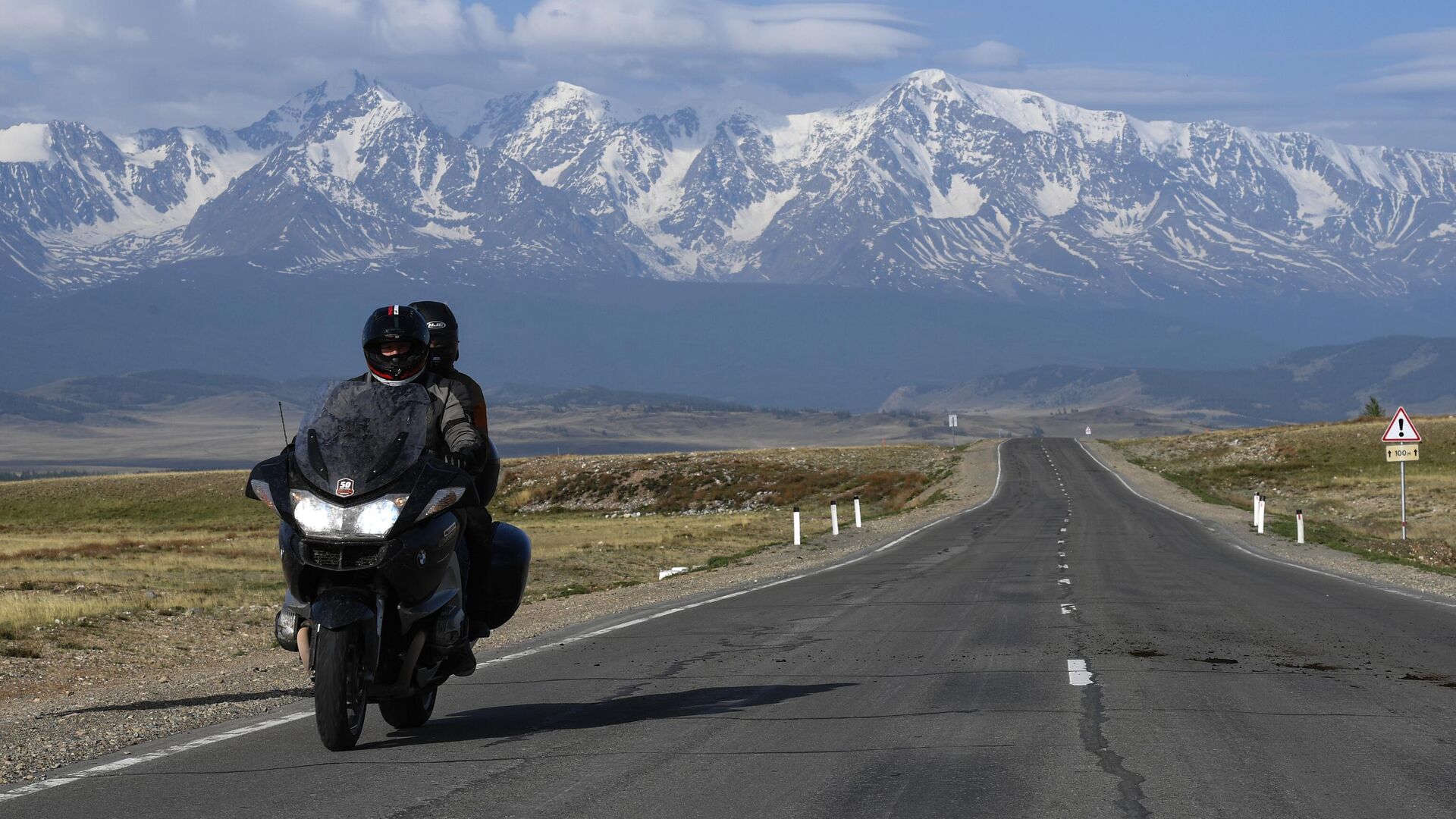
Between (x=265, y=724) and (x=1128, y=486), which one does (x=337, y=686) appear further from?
(x=1128, y=486)

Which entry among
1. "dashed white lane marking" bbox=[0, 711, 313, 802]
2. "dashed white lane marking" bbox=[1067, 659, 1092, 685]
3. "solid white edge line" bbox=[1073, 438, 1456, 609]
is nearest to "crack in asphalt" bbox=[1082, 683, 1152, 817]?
"dashed white lane marking" bbox=[1067, 659, 1092, 685]

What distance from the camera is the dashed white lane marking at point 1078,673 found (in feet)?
40.8

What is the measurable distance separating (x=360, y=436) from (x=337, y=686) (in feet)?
4.60

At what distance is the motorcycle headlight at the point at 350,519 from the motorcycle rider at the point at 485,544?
0.93 meters

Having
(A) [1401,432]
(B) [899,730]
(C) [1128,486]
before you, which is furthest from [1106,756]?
(C) [1128,486]

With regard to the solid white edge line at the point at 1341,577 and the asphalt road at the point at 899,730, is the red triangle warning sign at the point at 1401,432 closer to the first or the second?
the solid white edge line at the point at 1341,577

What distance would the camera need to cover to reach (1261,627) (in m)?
16.9

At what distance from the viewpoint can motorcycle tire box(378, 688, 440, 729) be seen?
1029 centimetres

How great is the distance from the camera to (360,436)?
9.20 metres

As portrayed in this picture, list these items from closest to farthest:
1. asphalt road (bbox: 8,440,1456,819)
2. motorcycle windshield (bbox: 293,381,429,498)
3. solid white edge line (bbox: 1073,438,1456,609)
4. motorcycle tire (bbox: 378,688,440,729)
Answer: asphalt road (bbox: 8,440,1456,819), motorcycle windshield (bbox: 293,381,429,498), motorcycle tire (bbox: 378,688,440,729), solid white edge line (bbox: 1073,438,1456,609)

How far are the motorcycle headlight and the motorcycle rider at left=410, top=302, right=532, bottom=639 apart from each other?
926mm

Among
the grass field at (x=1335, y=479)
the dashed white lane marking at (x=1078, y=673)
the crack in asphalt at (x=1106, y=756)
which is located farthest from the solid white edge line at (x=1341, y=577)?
the crack in asphalt at (x=1106, y=756)

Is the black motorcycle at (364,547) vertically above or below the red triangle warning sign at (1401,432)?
above

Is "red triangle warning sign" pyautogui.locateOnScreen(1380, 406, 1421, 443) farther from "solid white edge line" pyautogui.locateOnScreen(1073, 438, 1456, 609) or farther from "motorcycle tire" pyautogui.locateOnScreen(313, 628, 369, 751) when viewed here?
"motorcycle tire" pyautogui.locateOnScreen(313, 628, 369, 751)
